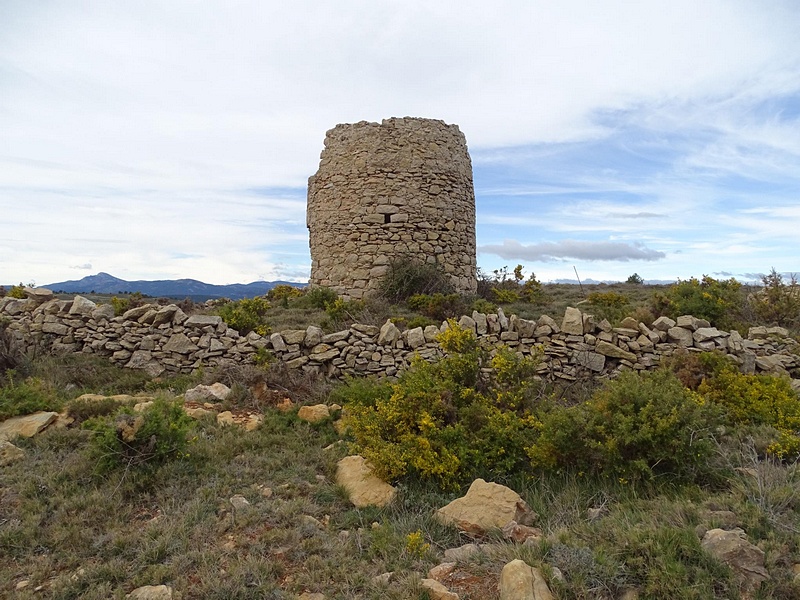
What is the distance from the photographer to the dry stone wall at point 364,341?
274 inches

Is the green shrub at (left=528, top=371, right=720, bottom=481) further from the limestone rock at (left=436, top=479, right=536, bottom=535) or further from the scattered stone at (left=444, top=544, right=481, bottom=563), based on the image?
the scattered stone at (left=444, top=544, right=481, bottom=563)

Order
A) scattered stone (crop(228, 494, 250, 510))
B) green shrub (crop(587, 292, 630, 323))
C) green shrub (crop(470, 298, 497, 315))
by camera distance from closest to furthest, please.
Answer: scattered stone (crop(228, 494, 250, 510)) < green shrub (crop(587, 292, 630, 323)) < green shrub (crop(470, 298, 497, 315))

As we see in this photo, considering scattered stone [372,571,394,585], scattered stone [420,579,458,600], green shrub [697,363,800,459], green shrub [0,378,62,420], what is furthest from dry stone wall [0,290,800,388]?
scattered stone [420,579,458,600]

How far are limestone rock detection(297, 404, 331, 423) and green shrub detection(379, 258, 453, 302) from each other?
15.5 feet

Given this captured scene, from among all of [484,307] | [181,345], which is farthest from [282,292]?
[484,307]

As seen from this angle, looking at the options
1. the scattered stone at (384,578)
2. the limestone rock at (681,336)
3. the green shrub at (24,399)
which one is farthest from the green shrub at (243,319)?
the limestone rock at (681,336)

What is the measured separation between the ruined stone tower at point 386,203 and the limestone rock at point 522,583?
8657 mm

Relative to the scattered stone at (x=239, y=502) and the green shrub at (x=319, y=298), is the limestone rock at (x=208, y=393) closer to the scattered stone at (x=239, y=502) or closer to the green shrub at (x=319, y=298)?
the scattered stone at (x=239, y=502)

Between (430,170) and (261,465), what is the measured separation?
853cm

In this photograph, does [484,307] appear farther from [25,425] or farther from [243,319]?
[25,425]

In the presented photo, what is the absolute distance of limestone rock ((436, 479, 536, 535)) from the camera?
3.59 m

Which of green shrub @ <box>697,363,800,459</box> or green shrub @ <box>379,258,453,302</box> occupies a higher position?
green shrub @ <box>379,258,453,302</box>

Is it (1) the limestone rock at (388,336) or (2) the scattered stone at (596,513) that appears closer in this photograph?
(2) the scattered stone at (596,513)

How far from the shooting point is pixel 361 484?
14.4 ft
